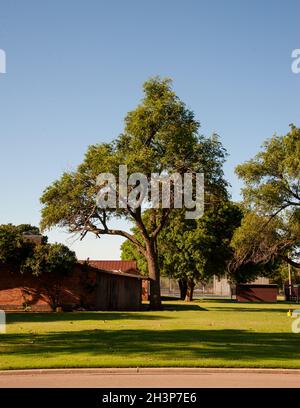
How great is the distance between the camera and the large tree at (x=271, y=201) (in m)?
39.3

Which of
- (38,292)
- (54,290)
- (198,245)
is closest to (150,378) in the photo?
(54,290)

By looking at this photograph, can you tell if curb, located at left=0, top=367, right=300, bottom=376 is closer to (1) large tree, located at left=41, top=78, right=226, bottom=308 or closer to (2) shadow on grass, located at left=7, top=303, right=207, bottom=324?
(2) shadow on grass, located at left=7, top=303, right=207, bottom=324

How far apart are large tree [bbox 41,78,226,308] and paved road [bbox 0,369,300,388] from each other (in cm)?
2756

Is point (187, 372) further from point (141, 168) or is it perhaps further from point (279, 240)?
point (279, 240)

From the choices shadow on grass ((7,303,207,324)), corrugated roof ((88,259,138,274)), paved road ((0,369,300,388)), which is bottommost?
shadow on grass ((7,303,207,324))

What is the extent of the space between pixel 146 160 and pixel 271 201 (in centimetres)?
1038

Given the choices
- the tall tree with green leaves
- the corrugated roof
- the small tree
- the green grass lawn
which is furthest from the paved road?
the corrugated roof

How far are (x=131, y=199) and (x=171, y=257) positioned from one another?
1027 inches

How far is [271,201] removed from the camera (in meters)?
39.8

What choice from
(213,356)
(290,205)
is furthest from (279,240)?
(213,356)

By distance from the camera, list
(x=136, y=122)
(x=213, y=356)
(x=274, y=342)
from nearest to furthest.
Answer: (x=213, y=356) → (x=274, y=342) → (x=136, y=122)

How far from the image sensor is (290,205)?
40344 millimetres

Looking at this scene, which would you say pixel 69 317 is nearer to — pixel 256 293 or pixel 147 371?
pixel 147 371

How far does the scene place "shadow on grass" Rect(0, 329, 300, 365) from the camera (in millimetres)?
13633
